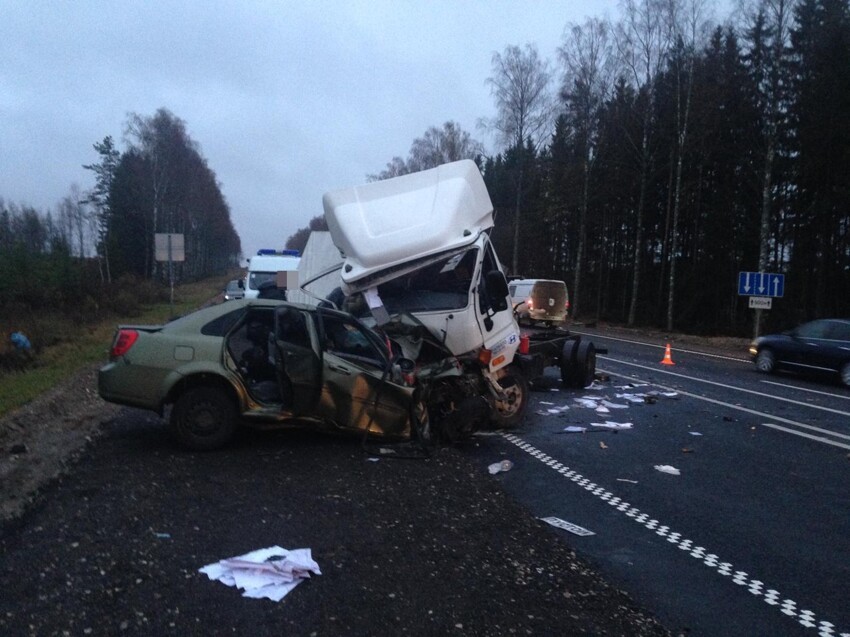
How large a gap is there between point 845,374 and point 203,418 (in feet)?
49.1

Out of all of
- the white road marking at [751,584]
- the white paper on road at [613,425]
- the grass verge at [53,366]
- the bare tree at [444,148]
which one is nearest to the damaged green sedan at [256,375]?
the white road marking at [751,584]

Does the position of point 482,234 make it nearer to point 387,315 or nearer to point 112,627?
point 387,315

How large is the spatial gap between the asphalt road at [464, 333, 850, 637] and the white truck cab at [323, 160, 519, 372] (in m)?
1.60

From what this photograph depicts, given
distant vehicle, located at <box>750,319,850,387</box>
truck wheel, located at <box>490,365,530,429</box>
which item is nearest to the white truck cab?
truck wheel, located at <box>490,365,530,429</box>

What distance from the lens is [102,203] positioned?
68.1 m

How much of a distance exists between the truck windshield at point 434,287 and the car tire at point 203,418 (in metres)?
2.88

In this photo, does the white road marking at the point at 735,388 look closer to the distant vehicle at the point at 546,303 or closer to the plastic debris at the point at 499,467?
the distant vehicle at the point at 546,303

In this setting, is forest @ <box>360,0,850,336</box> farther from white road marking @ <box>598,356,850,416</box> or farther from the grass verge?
the grass verge

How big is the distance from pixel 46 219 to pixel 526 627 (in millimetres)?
89343

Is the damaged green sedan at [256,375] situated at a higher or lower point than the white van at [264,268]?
lower

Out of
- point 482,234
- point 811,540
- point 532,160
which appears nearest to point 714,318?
point 532,160

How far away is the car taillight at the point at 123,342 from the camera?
773 centimetres

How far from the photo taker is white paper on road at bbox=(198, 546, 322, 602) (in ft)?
14.6

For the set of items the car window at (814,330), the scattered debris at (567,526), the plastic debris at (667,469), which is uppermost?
the car window at (814,330)
